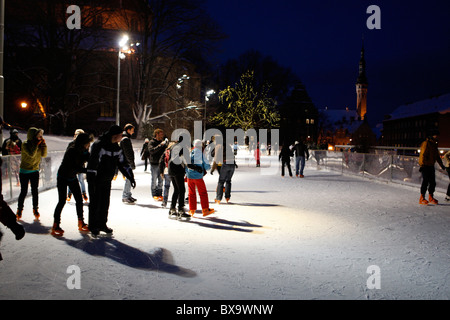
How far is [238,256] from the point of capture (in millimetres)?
5344

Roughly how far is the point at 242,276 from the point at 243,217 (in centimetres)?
383

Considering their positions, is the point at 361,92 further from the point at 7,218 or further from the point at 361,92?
the point at 7,218

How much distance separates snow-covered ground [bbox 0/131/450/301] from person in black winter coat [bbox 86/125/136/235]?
0.34m

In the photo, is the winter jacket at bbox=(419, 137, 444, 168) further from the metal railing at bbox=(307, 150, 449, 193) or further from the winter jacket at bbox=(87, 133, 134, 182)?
the winter jacket at bbox=(87, 133, 134, 182)

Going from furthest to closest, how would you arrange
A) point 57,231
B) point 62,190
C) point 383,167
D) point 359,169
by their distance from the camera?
1. point 359,169
2. point 383,167
3. point 62,190
4. point 57,231

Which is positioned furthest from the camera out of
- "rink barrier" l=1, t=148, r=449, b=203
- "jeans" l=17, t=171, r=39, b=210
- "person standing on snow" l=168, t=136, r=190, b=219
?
"rink barrier" l=1, t=148, r=449, b=203

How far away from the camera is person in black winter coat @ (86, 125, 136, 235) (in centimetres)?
628

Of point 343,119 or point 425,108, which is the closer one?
point 425,108

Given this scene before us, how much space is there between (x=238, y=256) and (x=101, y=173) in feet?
8.32

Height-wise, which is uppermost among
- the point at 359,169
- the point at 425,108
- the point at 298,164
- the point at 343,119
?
the point at 343,119

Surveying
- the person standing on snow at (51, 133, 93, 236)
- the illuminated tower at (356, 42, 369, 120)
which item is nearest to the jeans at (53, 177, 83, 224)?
the person standing on snow at (51, 133, 93, 236)

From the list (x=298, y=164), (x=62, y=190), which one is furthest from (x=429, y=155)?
(x=298, y=164)

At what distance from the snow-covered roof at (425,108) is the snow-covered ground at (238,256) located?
6572 centimetres
